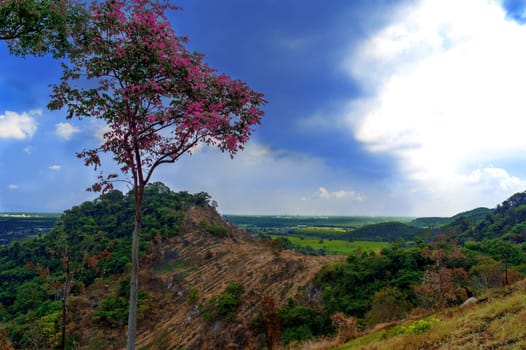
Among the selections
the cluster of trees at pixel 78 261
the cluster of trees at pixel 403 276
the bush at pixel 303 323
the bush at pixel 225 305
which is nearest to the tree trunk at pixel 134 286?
the cluster of trees at pixel 78 261

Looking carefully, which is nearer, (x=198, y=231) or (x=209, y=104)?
(x=209, y=104)

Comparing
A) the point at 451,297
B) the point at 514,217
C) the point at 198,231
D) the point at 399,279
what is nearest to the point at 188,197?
the point at 198,231

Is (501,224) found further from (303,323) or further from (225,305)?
(225,305)

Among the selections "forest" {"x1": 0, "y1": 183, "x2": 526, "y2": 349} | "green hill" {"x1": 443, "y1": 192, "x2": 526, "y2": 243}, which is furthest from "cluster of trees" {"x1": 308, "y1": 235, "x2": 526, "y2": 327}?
"green hill" {"x1": 443, "y1": 192, "x2": 526, "y2": 243}

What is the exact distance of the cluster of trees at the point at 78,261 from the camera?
29.2 m

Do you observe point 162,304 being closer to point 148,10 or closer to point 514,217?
point 148,10

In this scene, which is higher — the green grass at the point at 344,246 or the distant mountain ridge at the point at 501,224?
the distant mountain ridge at the point at 501,224

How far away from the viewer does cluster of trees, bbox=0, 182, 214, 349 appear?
29.2 meters

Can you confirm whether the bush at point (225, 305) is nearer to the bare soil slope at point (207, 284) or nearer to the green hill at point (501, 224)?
the bare soil slope at point (207, 284)

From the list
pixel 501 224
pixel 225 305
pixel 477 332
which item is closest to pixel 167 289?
pixel 225 305

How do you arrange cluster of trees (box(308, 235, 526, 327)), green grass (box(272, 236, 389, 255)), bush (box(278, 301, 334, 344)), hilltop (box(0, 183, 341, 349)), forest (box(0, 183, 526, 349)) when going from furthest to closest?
1. green grass (box(272, 236, 389, 255))
2. hilltop (box(0, 183, 341, 349))
3. bush (box(278, 301, 334, 344))
4. cluster of trees (box(308, 235, 526, 327))
5. forest (box(0, 183, 526, 349))

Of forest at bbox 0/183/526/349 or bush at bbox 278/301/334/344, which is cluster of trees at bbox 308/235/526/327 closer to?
forest at bbox 0/183/526/349

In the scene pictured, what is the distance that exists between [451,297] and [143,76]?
18772 mm

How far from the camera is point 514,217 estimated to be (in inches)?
2864
